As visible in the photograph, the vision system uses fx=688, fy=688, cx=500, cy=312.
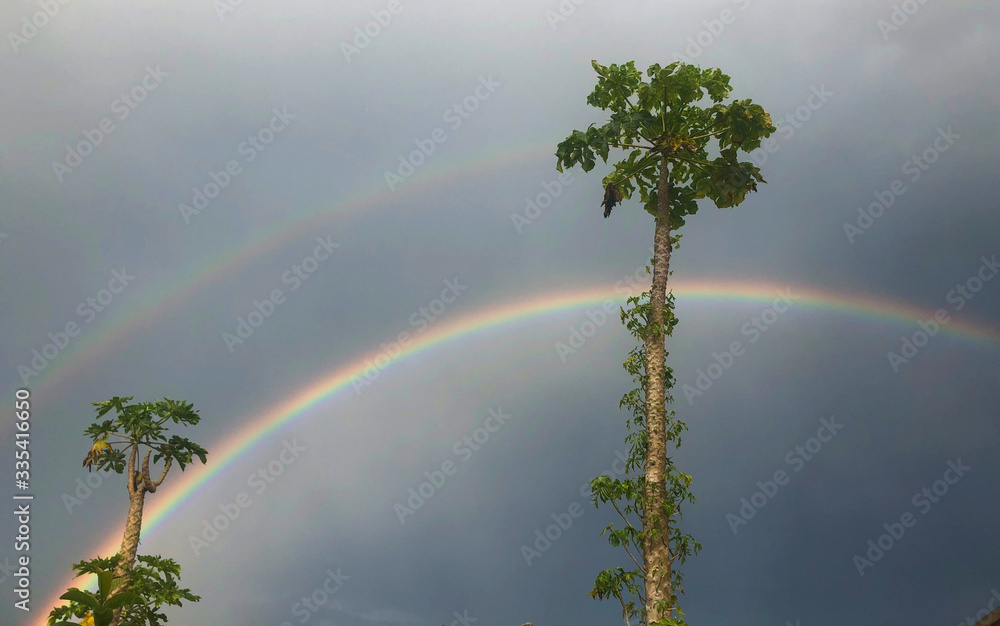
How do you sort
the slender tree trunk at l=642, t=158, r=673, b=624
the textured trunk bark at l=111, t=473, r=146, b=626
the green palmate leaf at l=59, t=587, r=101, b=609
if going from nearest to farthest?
the slender tree trunk at l=642, t=158, r=673, b=624, the green palmate leaf at l=59, t=587, r=101, b=609, the textured trunk bark at l=111, t=473, r=146, b=626

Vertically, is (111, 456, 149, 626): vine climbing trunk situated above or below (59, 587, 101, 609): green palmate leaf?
above

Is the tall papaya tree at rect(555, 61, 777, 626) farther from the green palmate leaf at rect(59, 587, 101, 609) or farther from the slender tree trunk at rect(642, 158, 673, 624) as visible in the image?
the green palmate leaf at rect(59, 587, 101, 609)

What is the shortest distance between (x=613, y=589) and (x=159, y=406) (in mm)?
18493

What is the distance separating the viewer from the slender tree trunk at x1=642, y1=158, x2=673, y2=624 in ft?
43.1

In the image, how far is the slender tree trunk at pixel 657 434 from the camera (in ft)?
43.1

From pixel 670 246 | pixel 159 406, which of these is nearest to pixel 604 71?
pixel 670 246

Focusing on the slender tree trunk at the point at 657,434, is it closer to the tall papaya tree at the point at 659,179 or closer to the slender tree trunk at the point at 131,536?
the tall papaya tree at the point at 659,179

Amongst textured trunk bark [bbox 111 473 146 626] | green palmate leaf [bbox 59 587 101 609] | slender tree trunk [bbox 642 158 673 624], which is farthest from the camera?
textured trunk bark [bbox 111 473 146 626]

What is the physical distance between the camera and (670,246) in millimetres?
16500

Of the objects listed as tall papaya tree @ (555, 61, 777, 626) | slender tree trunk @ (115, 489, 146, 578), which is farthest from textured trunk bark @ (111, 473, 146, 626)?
tall papaya tree @ (555, 61, 777, 626)

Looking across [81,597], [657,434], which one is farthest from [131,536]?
[657,434]

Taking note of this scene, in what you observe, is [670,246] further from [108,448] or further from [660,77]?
[108,448]

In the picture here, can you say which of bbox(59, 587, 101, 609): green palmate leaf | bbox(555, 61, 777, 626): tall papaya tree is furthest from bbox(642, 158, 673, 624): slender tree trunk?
bbox(59, 587, 101, 609): green palmate leaf

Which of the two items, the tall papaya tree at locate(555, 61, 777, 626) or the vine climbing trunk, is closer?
the tall papaya tree at locate(555, 61, 777, 626)
